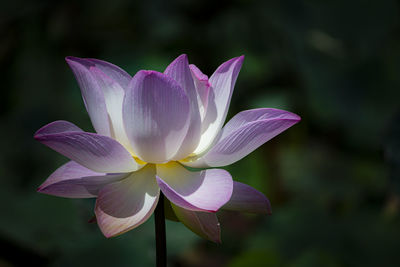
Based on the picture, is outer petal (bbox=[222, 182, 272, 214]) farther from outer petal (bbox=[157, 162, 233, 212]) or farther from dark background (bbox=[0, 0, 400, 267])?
dark background (bbox=[0, 0, 400, 267])

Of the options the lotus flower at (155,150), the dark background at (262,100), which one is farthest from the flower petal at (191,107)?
the dark background at (262,100)

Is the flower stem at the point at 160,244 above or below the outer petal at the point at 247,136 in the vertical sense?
below

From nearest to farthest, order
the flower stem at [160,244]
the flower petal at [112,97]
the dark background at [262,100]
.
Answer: the flower stem at [160,244], the flower petal at [112,97], the dark background at [262,100]

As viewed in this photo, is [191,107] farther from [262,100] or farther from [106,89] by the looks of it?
[262,100]

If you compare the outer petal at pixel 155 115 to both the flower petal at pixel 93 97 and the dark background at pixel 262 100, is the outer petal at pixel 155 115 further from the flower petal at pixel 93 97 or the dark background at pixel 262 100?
the dark background at pixel 262 100

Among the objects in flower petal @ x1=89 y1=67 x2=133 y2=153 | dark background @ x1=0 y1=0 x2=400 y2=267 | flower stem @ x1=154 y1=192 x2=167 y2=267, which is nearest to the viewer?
flower stem @ x1=154 y1=192 x2=167 y2=267

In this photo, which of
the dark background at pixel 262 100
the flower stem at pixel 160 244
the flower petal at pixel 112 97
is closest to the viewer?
the flower stem at pixel 160 244

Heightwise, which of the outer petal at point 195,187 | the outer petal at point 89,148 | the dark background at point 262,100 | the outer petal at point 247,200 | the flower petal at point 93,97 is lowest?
the dark background at point 262,100

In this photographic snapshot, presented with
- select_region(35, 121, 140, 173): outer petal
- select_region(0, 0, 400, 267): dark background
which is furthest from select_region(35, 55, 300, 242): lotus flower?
select_region(0, 0, 400, 267): dark background
